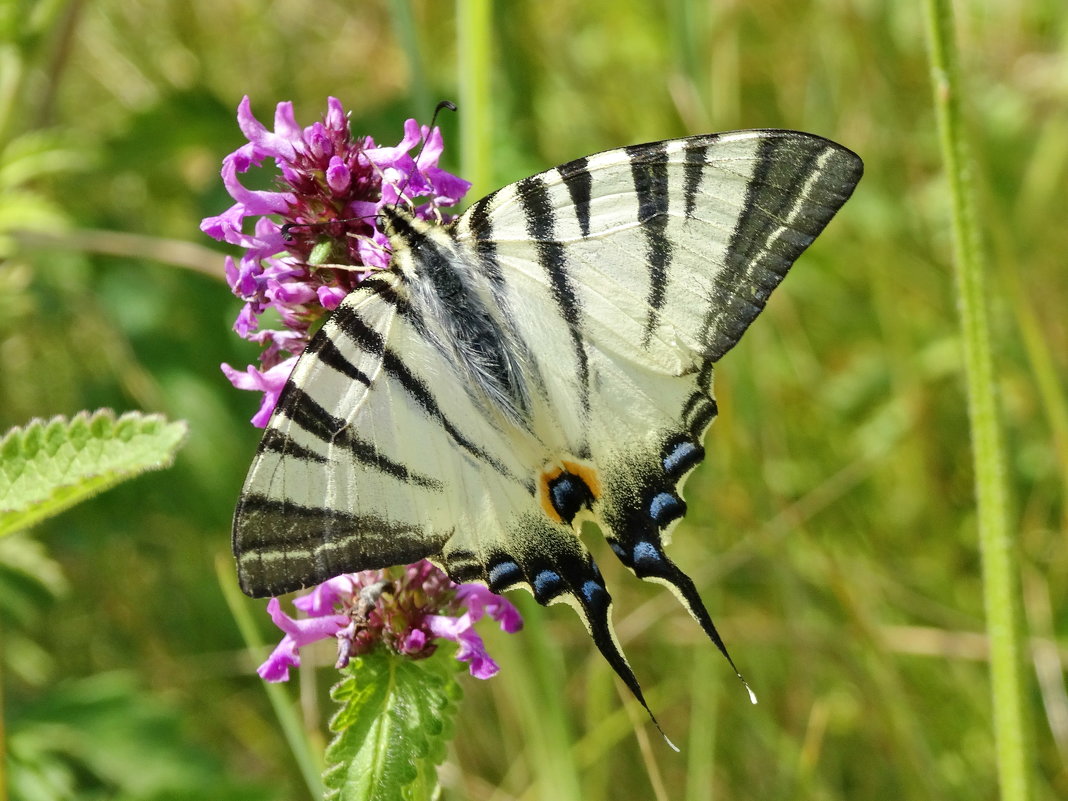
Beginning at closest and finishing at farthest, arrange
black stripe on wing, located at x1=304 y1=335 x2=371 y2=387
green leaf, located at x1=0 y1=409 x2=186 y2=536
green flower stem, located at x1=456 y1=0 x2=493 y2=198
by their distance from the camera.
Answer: green leaf, located at x1=0 y1=409 x2=186 y2=536 → black stripe on wing, located at x1=304 y1=335 x2=371 y2=387 → green flower stem, located at x1=456 y1=0 x2=493 y2=198

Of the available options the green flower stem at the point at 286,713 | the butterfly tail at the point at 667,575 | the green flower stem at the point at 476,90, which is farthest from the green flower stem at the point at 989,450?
the green flower stem at the point at 286,713

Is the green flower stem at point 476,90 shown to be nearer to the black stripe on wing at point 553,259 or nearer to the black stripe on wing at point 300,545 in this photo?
the black stripe on wing at point 553,259

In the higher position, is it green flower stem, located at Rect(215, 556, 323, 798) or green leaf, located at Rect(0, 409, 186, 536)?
green leaf, located at Rect(0, 409, 186, 536)

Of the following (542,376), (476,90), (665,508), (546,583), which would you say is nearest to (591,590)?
(546,583)

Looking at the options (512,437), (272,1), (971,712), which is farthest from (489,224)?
(272,1)

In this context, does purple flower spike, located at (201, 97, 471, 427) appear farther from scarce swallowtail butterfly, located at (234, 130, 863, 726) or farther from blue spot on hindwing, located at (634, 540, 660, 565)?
blue spot on hindwing, located at (634, 540, 660, 565)

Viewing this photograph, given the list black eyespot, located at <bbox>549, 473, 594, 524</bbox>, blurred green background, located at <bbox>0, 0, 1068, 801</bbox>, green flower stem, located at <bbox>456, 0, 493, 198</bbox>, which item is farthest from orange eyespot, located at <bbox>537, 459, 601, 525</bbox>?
green flower stem, located at <bbox>456, 0, 493, 198</bbox>

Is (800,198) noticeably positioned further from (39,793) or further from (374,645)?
(39,793)
